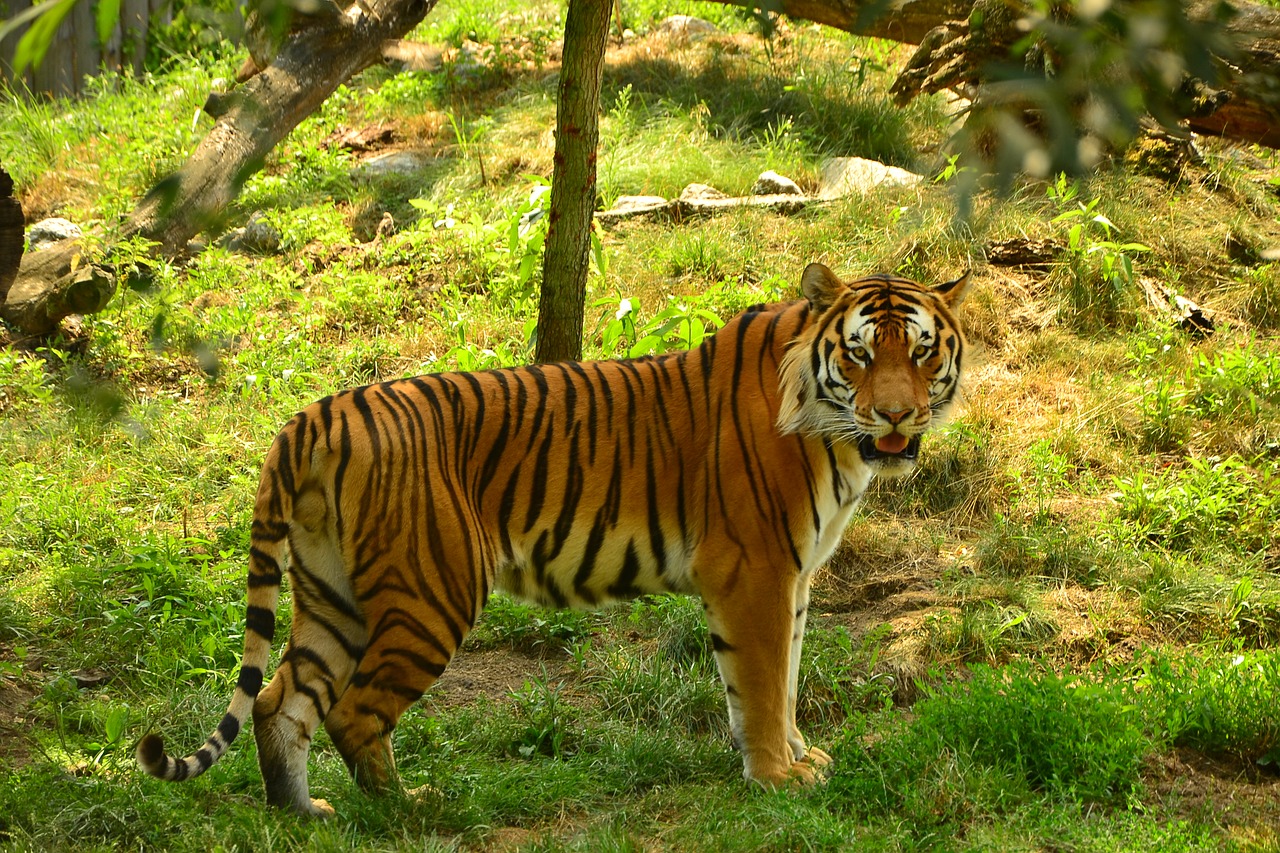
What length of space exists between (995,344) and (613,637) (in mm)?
3356

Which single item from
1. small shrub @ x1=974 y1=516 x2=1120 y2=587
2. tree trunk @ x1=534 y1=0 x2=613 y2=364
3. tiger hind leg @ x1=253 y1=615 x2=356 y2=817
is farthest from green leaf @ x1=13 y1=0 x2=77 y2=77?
small shrub @ x1=974 y1=516 x2=1120 y2=587

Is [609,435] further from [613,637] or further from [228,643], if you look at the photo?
[228,643]

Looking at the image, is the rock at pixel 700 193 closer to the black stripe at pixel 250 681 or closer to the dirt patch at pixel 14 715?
the dirt patch at pixel 14 715

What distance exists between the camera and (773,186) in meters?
8.77

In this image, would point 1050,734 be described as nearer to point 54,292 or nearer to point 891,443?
point 891,443

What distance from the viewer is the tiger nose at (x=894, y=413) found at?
3982mm

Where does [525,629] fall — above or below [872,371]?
below

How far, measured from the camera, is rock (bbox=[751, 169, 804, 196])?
8.73 meters

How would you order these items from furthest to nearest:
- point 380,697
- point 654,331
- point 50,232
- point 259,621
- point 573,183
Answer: point 50,232 < point 654,331 < point 573,183 < point 380,697 < point 259,621

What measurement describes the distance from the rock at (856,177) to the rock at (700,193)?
0.75 metres

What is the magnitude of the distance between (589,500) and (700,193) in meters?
4.97

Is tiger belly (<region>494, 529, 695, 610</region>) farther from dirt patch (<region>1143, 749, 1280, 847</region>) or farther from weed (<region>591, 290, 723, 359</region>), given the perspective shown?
weed (<region>591, 290, 723, 359</region>)

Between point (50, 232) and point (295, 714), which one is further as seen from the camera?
point (50, 232)

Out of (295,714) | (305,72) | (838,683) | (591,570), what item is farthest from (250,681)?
(305,72)
